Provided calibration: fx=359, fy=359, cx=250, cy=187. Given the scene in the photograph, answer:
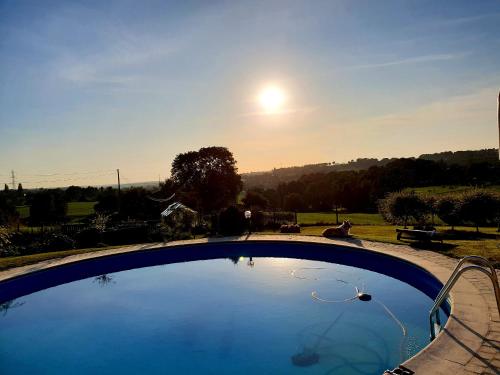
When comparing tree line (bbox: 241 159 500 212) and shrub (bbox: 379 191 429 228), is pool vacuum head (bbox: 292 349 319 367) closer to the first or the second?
shrub (bbox: 379 191 429 228)

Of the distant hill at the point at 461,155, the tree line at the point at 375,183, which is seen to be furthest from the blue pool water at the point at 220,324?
the distant hill at the point at 461,155

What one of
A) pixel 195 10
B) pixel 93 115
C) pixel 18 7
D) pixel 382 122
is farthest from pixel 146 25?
pixel 382 122

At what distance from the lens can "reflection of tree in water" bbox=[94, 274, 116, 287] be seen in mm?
14180

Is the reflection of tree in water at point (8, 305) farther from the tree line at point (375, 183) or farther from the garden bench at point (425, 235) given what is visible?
the tree line at point (375, 183)

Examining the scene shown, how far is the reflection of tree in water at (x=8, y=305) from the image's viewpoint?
11.5m

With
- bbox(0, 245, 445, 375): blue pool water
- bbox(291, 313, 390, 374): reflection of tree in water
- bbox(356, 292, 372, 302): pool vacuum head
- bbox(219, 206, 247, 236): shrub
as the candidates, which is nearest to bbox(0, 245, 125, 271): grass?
bbox(0, 245, 445, 375): blue pool water

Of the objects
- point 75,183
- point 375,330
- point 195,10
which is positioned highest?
point 195,10

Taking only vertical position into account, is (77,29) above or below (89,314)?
above

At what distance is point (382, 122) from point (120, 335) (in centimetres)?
2601

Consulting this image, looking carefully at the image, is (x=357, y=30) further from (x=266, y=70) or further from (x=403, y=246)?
(x=403, y=246)

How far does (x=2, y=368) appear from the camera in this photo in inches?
319

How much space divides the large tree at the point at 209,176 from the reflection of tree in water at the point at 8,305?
27.7 metres

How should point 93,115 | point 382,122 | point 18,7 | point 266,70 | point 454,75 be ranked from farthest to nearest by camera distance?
point 382,122, point 93,115, point 266,70, point 454,75, point 18,7

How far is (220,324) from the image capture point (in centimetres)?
993
